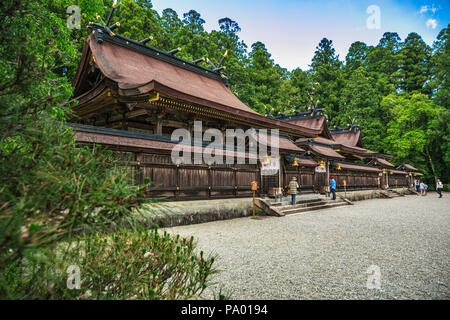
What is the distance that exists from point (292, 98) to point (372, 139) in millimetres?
11760

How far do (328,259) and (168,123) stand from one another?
784 cm

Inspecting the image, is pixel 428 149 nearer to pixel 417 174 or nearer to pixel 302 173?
pixel 417 174

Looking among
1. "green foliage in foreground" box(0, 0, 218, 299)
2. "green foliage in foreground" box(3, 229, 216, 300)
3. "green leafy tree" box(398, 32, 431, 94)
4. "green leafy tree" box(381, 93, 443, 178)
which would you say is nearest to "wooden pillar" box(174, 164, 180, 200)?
"green foliage in foreground" box(3, 229, 216, 300)

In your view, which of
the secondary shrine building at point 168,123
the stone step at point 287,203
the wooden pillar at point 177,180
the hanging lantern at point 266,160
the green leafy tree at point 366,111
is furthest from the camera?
the green leafy tree at point 366,111

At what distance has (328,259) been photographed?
4.86 m

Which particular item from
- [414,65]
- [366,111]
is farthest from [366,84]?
[414,65]

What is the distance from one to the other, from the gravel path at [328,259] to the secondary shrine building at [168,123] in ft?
7.57

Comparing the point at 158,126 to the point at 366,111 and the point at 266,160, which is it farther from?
the point at 366,111

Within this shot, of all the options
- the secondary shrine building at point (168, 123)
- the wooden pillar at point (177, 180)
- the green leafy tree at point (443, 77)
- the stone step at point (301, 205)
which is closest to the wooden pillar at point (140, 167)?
the secondary shrine building at point (168, 123)

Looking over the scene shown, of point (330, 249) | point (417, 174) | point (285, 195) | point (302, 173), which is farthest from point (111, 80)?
point (417, 174)

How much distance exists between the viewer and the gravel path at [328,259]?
11.3 ft

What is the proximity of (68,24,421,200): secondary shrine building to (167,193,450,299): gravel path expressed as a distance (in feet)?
7.57

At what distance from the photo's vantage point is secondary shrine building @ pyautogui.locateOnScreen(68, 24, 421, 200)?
768 centimetres

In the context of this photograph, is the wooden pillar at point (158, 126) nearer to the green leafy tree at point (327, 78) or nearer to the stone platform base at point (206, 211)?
the stone platform base at point (206, 211)
